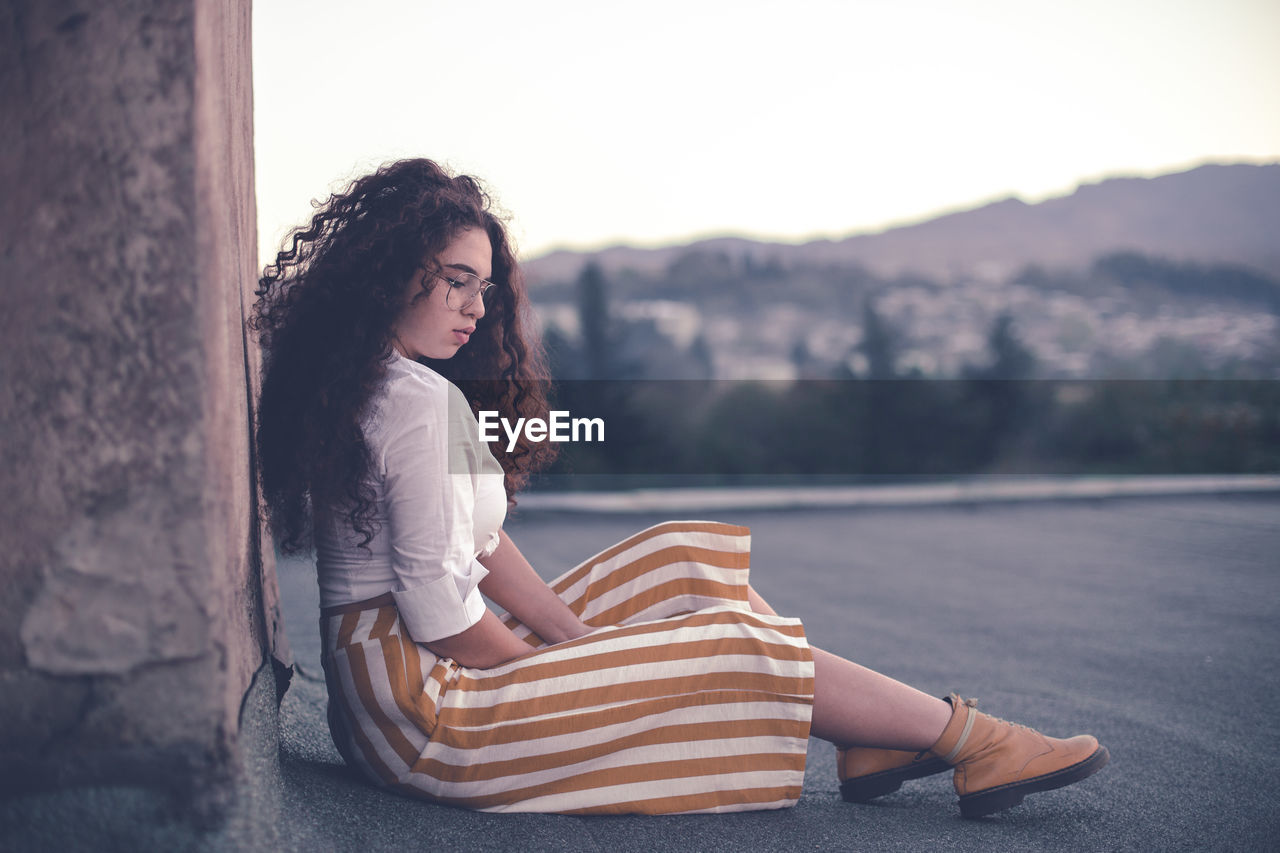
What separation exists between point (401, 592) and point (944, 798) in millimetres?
1283

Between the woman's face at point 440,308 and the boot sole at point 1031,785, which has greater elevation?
the woman's face at point 440,308

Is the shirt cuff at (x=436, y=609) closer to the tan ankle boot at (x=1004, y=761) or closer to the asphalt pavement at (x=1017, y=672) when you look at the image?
the asphalt pavement at (x=1017, y=672)

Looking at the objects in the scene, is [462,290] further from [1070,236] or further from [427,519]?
[1070,236]

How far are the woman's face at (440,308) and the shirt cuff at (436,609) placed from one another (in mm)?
455

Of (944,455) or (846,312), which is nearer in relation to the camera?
(944,455)

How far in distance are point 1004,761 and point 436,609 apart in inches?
44.6

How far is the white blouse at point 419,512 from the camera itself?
1513 mm

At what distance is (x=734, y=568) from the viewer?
1.89 meters

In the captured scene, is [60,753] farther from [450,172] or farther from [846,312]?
[846,312]

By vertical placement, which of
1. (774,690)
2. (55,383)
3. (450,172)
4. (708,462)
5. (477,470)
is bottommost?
(708,462)

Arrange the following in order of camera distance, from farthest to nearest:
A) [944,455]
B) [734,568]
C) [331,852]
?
[944,455] → [734,568] → [331,852]

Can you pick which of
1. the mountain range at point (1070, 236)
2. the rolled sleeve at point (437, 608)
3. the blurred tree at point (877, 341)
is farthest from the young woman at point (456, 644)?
the mountain range at point (1070, 236)

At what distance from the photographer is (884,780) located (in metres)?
1.82

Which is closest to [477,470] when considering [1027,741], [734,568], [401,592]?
[401,592]
